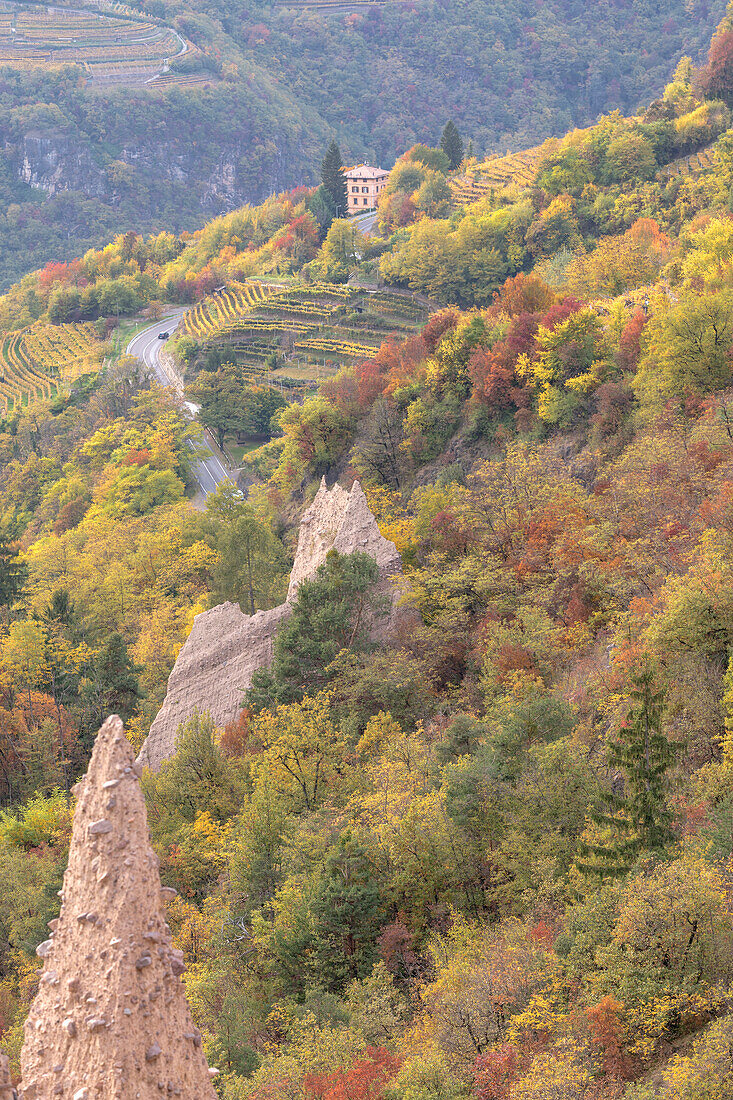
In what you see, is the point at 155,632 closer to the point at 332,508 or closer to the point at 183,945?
the point at 332,508

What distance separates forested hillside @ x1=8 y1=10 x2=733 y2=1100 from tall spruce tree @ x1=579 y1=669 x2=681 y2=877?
11 cm

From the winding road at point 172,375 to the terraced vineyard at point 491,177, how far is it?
43.2 metres

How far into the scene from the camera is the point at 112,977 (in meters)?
9.59

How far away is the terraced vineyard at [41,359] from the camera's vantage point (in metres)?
136

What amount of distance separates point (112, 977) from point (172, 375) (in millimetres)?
119736

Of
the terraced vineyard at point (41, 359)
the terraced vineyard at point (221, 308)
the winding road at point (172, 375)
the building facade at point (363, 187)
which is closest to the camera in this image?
the winding road at point (172, 375)

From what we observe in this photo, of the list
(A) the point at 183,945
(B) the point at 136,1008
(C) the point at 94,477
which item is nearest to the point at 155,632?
(A) the point at 183,945

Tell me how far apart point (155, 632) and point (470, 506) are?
22.4 meters

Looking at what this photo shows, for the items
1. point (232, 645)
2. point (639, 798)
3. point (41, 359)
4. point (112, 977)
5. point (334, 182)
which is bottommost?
point (232, 645)

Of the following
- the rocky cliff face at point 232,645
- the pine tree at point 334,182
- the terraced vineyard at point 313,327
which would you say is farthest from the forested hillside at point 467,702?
the pine tree at point 334,182

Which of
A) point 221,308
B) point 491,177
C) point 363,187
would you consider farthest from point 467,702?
point 363,187

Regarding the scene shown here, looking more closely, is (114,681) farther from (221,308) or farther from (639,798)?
(221,308)

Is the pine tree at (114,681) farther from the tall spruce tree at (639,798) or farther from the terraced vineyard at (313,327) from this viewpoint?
the terraced vineyard at (313,327)

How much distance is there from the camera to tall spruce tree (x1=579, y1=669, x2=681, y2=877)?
23.5 m
